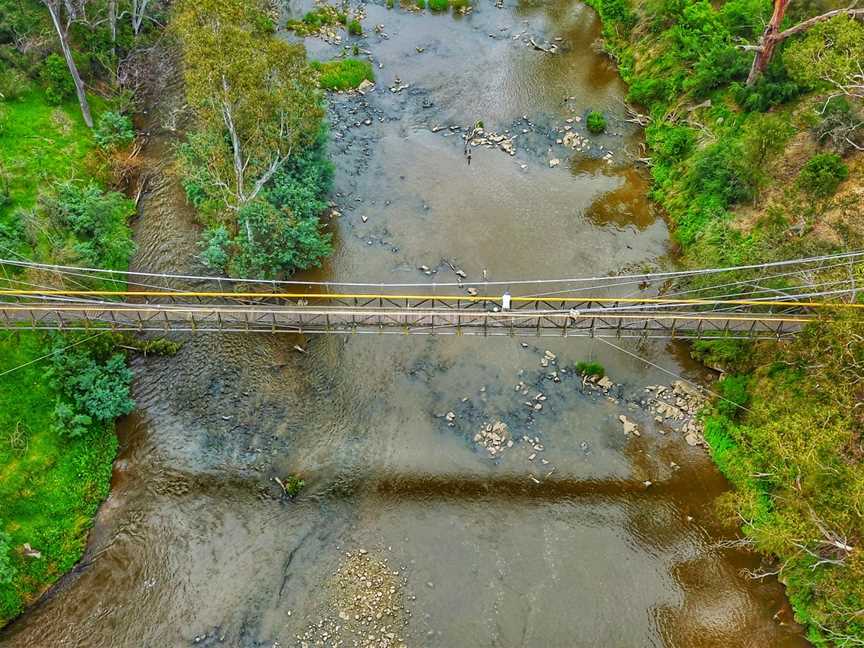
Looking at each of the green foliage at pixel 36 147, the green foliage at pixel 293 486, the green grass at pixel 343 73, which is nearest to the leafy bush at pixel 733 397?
the green foliage at pixel 293 486

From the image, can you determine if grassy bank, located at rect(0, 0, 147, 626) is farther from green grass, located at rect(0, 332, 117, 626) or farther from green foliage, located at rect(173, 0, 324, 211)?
green foliage, located at rect(173, 0, 324, 211)

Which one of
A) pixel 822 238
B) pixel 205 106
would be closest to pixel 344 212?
pixel 205 106

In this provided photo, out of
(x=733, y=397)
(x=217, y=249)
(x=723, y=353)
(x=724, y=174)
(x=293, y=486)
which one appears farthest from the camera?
(x=724, y=174)

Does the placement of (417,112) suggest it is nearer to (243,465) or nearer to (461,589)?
(243,465)

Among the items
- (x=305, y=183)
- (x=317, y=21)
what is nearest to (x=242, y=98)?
(x=305, y=183)

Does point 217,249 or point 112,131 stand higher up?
point 112,131

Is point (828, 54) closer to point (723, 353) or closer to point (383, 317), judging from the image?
point (723, 353)

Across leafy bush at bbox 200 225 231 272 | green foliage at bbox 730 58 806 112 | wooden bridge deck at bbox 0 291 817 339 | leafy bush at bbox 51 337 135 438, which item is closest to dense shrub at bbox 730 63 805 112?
green foliage at bbox 730 58 806 112
